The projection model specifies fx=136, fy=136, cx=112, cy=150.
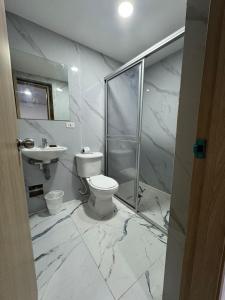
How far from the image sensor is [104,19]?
1505 mm

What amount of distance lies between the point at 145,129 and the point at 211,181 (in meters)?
2.10

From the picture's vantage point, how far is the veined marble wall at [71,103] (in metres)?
1.59

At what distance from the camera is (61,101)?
1.86 m

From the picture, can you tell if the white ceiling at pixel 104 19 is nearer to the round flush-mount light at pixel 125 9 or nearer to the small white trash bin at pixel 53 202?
the round flush-mount light at pixel 125 9

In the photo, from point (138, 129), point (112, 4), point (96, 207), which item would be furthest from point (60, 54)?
point (96, 207)

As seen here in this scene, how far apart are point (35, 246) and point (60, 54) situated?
7.34 ft

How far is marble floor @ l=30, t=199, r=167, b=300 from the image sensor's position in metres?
0.97

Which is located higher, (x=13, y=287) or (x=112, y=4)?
(x=112, y=4)

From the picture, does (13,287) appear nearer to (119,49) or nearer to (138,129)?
(138,129)

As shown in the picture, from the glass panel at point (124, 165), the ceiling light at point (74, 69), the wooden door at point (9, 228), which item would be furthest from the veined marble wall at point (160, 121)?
the wooden door at point (9, 228)

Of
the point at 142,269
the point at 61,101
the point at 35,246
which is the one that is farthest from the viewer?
the point at 61,101

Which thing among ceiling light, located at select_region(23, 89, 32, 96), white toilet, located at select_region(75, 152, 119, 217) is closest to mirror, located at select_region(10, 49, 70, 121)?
ceiling light, located at select_region(23, 89, 32, 96)

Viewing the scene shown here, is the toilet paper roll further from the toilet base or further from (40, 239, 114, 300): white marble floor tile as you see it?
(40, 239, 114, 300): white marble floor tile

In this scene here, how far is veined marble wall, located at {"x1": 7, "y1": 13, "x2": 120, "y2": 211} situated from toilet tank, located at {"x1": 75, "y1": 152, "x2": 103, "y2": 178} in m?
0.16
